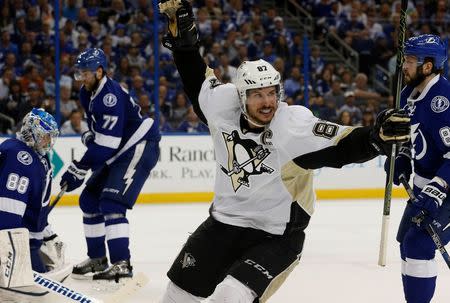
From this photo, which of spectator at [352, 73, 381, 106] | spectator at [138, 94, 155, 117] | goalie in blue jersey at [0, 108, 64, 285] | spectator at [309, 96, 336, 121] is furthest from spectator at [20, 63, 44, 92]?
goalie in blue jersey at [0, 108, 64, 285]

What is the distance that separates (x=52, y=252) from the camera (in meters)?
4.69

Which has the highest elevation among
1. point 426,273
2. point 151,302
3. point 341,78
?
point 426,273

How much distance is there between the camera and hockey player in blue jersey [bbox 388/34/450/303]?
3852 millimetres

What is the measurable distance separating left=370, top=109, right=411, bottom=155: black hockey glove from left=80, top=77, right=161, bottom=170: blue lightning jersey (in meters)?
2.42

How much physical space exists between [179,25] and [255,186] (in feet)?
2.51

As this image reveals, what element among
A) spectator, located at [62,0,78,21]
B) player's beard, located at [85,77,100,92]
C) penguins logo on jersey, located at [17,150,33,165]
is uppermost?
penguins logo on jersey, located at [17,150,33,165]

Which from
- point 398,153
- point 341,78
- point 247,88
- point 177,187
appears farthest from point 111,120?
point 341,78

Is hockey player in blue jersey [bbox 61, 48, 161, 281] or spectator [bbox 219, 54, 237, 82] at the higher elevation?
hockey player in blue jersey [bbox 61, 48, 161, 281]

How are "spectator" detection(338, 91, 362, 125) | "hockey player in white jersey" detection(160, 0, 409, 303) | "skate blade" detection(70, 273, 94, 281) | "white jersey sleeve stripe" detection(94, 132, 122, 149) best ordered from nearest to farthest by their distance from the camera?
"hockey player in white jersey" detection(160, 0, 409, 303) < "white jersey sleeve stripe" detection(94, 132, 122, 149) < "skate blade" detection(70, 273, 94, 281) < "spectator" detection(338, 91, 362, 125)

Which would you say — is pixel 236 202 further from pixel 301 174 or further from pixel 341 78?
pixel 341 78

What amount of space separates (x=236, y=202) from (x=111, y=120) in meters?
1.87

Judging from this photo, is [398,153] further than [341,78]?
No

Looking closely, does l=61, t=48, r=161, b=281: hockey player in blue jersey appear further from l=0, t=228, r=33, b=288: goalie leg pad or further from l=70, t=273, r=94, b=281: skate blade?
l=0, t=228, r=33, b=288: goalie leg pad

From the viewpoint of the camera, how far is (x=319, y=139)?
303 centimetres
